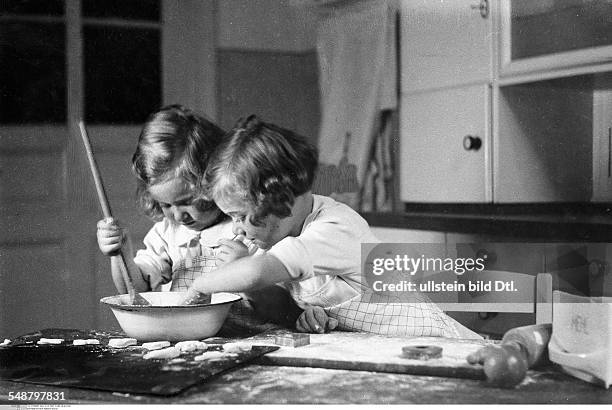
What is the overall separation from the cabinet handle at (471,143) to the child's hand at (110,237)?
0.73 metres

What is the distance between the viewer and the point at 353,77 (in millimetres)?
1471

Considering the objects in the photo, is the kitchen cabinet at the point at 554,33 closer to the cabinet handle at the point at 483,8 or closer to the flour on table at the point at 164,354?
the cabinet handle at the point at 483,8

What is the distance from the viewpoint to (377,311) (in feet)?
3.92

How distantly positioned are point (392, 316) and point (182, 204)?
419 millimetres

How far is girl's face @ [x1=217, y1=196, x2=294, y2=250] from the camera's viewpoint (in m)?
1.18

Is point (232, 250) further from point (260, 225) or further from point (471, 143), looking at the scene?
point (471, 143)

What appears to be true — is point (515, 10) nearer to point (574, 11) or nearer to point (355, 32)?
point (574, 11)

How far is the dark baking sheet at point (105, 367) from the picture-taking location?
33.4 inches

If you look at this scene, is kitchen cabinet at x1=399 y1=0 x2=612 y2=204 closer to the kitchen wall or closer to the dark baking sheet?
the kitchen wall

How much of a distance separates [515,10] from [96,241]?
92 centimetres

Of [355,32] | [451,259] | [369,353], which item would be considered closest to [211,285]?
[369,353]

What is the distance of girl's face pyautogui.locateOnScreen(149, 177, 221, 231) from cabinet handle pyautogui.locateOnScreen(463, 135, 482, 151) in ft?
1.88

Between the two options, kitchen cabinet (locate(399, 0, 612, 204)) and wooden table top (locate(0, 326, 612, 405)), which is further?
kitchen cabinet (locate(399, 0, 612, 204))

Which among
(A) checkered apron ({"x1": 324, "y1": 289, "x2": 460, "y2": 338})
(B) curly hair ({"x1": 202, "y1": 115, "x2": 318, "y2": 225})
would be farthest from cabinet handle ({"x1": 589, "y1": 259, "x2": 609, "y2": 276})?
(B) curly hair ({"x1": 202, "y1": 115, "x2": 318, "y2": 225})
